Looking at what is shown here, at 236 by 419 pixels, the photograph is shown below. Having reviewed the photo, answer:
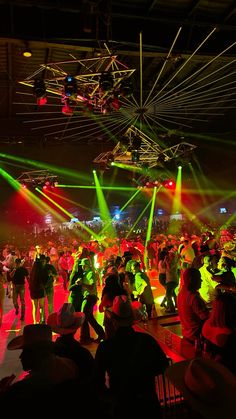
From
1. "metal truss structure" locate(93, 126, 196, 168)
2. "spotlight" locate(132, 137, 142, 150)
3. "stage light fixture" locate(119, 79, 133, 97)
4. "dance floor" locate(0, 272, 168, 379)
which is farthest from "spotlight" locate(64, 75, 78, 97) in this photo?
"dance floor" locate(0, 272, 168, 379)

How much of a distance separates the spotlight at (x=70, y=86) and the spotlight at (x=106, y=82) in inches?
20.5

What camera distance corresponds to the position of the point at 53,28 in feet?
18.1

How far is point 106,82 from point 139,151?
6.10 meters

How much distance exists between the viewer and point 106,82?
568 centimetres

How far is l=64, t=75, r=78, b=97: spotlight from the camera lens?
5855 millimetres

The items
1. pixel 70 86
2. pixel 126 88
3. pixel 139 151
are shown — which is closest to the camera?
pixel 70 86

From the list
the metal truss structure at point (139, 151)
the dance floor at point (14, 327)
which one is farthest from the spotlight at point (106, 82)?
the dance floor at point (14, 327)

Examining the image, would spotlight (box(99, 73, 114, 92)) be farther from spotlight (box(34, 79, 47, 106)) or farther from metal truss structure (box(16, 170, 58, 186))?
metal truss structure (box(16, 170, 58, 186))

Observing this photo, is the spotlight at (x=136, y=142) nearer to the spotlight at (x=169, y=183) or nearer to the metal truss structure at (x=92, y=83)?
the metal truss structure at (x=92, y=83)

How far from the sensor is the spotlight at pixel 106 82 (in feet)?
18.6

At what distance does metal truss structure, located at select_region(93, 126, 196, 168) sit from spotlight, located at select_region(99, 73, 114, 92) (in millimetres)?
4116

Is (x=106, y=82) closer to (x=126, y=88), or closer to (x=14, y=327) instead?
(x=126, y=88)

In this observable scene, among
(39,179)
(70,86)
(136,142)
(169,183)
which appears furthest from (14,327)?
(169,183)

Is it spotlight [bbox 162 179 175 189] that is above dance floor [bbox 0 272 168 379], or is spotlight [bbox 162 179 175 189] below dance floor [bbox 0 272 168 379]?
above
